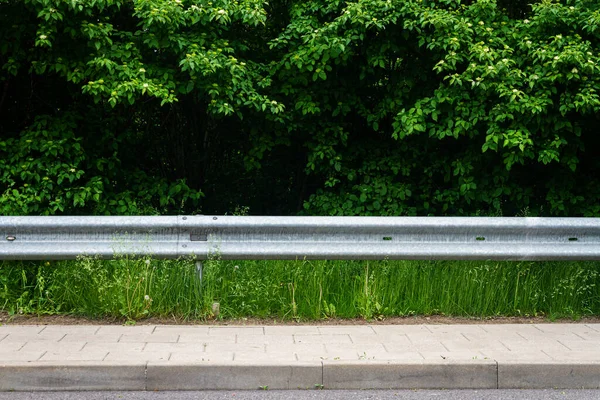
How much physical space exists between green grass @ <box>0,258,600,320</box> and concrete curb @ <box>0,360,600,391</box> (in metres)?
1.39

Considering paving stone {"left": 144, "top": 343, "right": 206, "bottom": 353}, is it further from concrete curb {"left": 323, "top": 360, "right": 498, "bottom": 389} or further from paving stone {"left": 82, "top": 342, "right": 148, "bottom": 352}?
concrete curb {"left": 323, "top": 360, "right": 498, "bottom": 389}

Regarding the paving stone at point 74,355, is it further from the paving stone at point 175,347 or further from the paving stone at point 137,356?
the paving stone at point 175,347

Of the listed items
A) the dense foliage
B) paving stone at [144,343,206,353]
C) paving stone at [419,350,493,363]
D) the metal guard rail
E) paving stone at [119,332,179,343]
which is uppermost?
the dense foliage

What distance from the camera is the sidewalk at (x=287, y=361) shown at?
14.9 ft

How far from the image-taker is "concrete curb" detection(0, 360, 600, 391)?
4496mm

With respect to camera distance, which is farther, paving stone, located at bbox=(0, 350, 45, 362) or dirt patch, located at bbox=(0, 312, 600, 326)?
dirt patch, located at bbox=(0, 312, 600, 326)

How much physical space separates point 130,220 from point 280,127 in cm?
278

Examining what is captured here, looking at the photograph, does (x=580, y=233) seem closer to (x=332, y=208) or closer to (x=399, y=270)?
(x=399, y=270)

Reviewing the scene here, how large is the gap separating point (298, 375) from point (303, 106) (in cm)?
397

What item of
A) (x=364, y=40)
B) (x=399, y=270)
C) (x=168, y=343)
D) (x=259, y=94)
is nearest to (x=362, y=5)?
(x=364, y=40)

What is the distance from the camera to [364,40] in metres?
7.92

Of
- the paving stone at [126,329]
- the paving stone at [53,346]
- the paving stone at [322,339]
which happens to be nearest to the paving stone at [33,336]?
the paving stone at [53,346]

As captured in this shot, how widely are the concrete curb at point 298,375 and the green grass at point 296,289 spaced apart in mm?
1386

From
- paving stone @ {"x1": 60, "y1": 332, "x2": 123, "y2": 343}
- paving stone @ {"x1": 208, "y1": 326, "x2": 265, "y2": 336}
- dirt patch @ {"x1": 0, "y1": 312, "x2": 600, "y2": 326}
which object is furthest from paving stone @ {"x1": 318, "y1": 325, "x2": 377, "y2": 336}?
paving stone @ {"x1": 60, "y1": 332, "x2": 123, "y2": 343}
